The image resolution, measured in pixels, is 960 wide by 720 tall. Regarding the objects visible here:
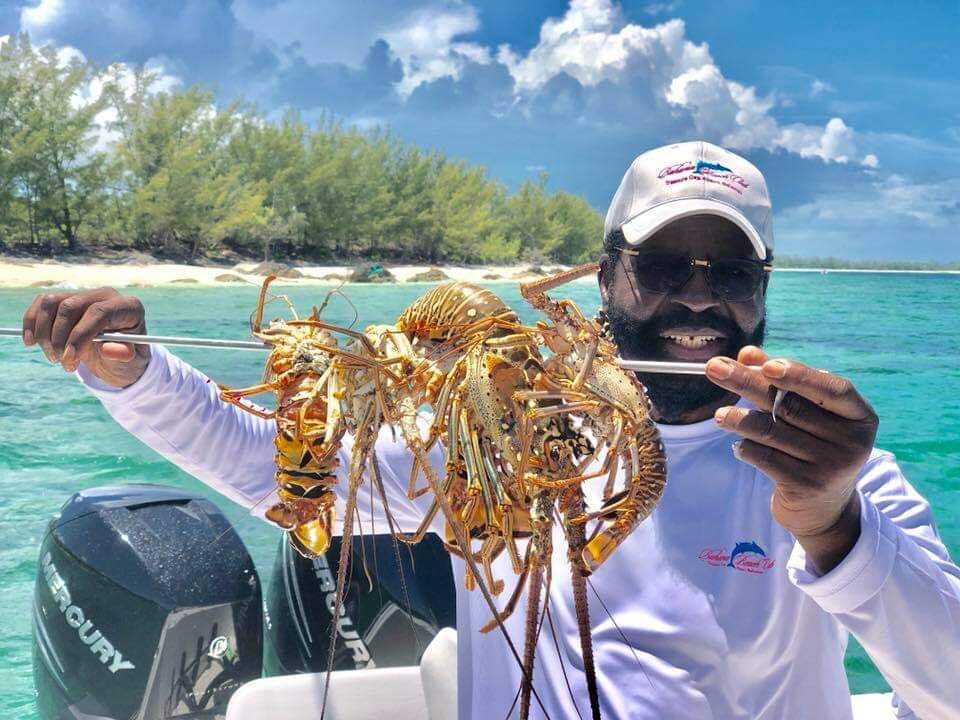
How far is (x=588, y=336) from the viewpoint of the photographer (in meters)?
0.97

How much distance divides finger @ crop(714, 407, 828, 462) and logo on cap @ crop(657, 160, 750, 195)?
875 millimetres

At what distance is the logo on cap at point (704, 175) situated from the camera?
1831 millimetres

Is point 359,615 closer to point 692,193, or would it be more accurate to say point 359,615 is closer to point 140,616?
point 140,616

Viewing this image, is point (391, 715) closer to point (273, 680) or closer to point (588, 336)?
point (273, 680)

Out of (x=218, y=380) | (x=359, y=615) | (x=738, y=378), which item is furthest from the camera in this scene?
(x=218, y=380)

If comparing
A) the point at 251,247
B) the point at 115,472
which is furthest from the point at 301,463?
the point at 251,247

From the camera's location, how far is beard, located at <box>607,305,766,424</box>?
1.71 metres

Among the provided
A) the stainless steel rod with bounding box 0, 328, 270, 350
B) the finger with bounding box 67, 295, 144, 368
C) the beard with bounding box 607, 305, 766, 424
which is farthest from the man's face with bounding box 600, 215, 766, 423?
the finger with bounding box 67, 295, 144, 368

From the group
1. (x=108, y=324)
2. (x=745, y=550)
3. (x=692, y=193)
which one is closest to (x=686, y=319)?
(x=692, y=193)

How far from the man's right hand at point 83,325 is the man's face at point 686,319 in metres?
1.06

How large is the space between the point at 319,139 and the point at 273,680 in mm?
50166

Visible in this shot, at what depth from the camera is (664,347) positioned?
1.79 m

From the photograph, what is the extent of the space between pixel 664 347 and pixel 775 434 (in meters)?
0.72

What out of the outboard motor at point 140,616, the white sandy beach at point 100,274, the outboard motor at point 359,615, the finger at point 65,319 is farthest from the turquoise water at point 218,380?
the white sandy beach at point 100,274
